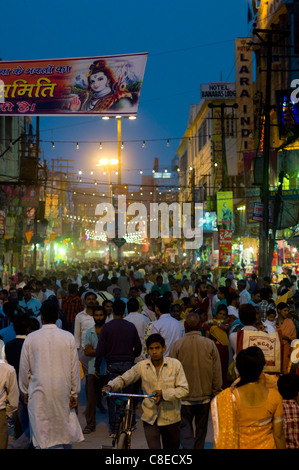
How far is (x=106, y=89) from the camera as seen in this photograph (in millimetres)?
22562

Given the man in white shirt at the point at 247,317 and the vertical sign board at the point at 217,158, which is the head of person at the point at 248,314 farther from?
the vertical sign board at the point at 217,158

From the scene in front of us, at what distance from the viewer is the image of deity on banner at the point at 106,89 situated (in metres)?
22.5

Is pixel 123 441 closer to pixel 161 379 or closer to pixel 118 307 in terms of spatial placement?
pixel 161 379

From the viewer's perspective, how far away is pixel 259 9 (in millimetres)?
40375

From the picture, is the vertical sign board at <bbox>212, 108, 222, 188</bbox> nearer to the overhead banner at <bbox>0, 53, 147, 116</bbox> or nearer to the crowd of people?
the overhead banner at <bbox>0, 53, 147, 116</bbox>

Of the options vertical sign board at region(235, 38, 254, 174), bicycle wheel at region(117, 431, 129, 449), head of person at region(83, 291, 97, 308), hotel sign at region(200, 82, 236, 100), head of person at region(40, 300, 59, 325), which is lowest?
bicycle wheel at region(117, 431, 129, 449)

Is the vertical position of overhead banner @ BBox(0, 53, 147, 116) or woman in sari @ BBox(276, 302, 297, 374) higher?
overhead banner @ BBox(0, 53, 147, 116)

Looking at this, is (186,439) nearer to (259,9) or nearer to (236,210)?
(259,9)

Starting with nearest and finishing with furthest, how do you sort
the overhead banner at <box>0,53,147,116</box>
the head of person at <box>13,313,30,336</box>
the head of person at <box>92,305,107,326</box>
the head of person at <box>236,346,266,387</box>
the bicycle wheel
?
the head of person at <box>236,346,266,387</box>
the bicycle wheel
the head of person at <box>13,313,30,336</box>
the head of person at <box>92,305,107,326</box>
the overhead banner at <box>0,53,147,116</box>

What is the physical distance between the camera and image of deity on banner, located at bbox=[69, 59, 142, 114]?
73.7 ft

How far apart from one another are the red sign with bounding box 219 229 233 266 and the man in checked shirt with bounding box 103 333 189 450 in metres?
26.4

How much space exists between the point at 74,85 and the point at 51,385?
18.0 m

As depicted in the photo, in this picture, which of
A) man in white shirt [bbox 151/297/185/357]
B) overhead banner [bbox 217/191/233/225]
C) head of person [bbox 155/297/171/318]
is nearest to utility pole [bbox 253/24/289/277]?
overhead banner [bbox 217/191/233/225]
